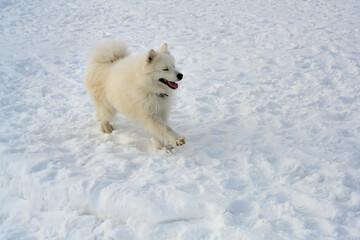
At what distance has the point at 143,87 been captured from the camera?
13.6ft

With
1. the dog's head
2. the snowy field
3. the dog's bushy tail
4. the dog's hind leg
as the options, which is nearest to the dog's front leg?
the snowy field

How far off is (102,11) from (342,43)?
8.10 meters

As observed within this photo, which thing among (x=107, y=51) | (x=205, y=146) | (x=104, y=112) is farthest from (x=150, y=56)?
(x=205, y=146)

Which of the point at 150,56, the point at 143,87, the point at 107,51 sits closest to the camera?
the point at 150,56

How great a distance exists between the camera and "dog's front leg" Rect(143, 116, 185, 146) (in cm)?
393

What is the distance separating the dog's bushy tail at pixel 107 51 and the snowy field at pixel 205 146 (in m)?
1.07

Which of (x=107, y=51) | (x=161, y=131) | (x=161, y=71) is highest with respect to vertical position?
(x=107, y=51)

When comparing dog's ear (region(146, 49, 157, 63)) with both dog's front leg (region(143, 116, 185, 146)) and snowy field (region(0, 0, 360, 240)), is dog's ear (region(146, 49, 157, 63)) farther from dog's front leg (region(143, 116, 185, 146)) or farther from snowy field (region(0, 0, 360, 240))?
snowy field (region(0, 0, 360, 240))

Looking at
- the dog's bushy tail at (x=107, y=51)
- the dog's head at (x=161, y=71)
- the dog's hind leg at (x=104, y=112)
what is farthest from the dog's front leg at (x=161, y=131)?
the dog's bushy tail at (x=107, y=51)

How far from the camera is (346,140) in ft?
13.3

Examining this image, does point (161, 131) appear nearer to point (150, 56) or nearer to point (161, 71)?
point (161, 71)

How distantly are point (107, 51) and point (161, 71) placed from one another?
42.8 inches

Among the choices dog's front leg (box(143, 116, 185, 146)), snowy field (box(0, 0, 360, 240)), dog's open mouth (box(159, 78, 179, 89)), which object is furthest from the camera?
dog's open mouth (box(159, 78, 179, 89))

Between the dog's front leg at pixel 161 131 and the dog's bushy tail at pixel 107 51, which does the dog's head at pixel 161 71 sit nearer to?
the dog's front leg at pixel 161 131
